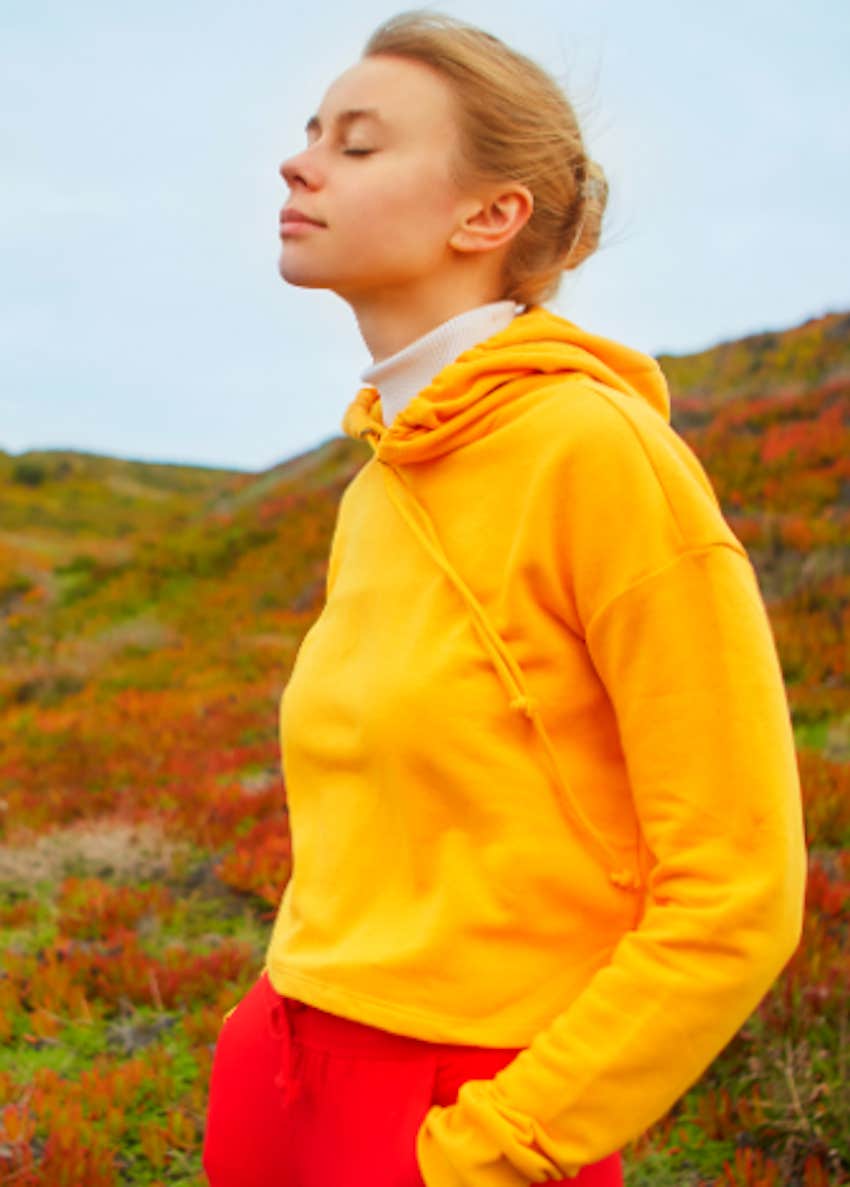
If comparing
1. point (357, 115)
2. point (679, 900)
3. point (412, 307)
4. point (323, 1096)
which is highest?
point (357, 115)

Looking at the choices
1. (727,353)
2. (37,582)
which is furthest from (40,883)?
(727,353)

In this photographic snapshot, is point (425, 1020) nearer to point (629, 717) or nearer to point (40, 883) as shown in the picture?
point (629, 717)

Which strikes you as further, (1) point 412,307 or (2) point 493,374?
(1) point 412,307

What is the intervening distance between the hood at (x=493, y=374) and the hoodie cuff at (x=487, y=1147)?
0.78m

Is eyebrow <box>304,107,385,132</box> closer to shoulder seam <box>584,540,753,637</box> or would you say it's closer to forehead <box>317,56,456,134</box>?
forehead <box>317,56,456,134</box>

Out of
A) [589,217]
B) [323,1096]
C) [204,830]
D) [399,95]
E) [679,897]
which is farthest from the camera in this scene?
[204,830]


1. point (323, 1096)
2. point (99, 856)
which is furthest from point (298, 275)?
point (99, 856)

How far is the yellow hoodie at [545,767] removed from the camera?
47.7 inches

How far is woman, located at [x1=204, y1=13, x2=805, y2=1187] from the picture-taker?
1.22 meters

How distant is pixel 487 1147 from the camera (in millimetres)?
1221

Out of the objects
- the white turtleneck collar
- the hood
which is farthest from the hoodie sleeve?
the white turtleneck collar

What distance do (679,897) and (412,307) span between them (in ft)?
2.85

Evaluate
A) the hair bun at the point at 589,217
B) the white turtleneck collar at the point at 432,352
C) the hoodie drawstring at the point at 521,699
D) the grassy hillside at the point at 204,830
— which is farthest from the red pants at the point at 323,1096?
the grassy hillside at the point at 204,830

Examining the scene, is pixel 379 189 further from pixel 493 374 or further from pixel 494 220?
pixel 493 374
